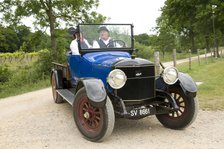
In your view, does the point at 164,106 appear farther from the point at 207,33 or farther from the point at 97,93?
the point at 207,33

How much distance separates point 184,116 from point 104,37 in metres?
2.55

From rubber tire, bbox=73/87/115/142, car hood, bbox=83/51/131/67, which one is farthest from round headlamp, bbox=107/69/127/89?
car hood, bbox=83/51/131/67

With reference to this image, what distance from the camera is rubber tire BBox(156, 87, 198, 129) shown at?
20.0 feet

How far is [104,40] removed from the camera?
7.33 metres

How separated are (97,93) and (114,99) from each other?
0.53 metres

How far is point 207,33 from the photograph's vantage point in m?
33.6

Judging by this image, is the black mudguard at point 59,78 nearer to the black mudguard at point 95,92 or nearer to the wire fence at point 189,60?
the wire fence at point 189,60

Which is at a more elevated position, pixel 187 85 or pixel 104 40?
pixel 104 40

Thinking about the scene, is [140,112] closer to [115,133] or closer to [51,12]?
[115,133]

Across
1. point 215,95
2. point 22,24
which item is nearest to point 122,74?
point 215,95

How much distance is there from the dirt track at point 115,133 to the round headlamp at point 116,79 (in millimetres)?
965

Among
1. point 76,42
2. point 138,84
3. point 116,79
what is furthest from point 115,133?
point 76,42

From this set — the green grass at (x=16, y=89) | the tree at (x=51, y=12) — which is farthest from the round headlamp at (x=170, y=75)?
the tree at (x=51, y=12)

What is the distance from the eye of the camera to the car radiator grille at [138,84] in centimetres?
584
